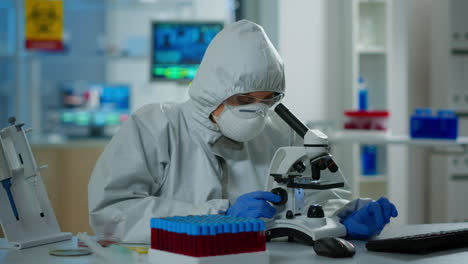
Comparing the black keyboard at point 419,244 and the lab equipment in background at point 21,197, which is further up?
the lab equipment in background at point 21,197

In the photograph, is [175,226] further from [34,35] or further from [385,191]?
[34,35]

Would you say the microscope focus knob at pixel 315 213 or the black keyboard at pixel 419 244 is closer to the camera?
the black keyboard at pixel 419 244

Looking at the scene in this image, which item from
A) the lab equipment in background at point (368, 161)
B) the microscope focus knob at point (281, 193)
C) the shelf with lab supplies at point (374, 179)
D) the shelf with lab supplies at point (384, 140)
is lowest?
the shelf with lab supplies at point (374, 179)

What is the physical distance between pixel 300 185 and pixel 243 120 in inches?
16.0

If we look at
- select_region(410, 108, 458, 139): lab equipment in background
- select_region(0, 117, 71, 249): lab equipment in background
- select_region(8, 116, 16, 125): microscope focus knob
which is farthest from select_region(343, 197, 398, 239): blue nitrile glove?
select_region(410, 108, 458, 139): lab equipment in background

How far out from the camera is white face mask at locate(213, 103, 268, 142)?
192 cm

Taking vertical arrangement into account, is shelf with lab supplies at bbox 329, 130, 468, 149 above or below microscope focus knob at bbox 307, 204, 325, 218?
above

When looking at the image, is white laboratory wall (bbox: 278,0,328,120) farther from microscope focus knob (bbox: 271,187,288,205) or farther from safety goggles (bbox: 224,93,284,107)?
microscope focus knob (bbox: 271,187,288,205)

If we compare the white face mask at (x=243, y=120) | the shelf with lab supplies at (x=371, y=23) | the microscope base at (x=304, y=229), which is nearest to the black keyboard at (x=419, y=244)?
the microscope base at (x=304, y=229)

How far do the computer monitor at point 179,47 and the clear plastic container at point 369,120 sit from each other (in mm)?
990

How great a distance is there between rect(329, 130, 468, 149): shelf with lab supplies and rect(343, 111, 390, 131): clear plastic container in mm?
47

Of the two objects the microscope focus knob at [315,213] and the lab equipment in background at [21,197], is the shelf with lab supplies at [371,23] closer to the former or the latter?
the microscope focus knob at [315,213]

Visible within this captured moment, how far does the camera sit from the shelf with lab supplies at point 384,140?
3359 millimetres

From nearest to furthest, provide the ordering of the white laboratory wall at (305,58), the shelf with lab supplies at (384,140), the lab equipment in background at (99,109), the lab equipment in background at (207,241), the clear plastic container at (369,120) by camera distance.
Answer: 1. the lab equipment in background at (207,241)
2. the shelf with lab supplies at (384,140)
3. the clear plastic container at (369,120)
4. the white laboratory wall at (305,58)
5. the lab equipment in background at (99,109)
